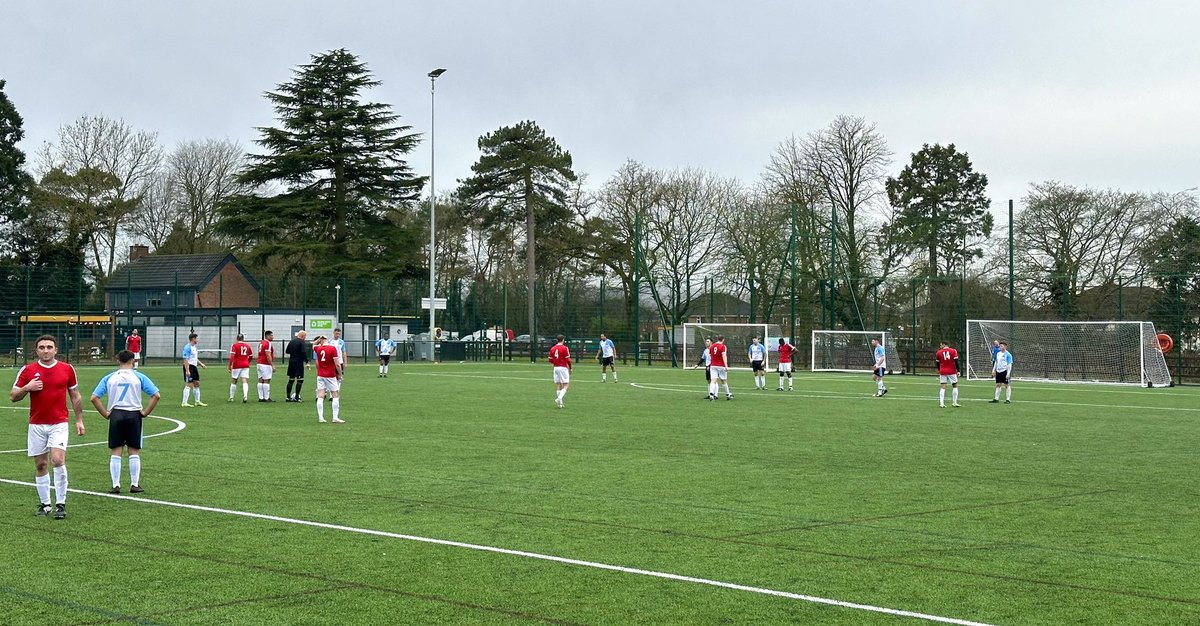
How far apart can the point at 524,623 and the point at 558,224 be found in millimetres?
69677

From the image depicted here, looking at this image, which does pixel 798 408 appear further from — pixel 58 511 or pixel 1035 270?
pixel 1035 270

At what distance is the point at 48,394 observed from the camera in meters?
11.5

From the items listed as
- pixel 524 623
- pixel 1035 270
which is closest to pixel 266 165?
pixel 1035 270

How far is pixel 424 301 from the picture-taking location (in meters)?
59.3

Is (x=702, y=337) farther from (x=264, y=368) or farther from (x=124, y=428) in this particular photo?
(x=124, y=428)

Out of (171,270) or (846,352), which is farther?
(171,270)

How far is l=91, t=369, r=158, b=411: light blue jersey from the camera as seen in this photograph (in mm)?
12523

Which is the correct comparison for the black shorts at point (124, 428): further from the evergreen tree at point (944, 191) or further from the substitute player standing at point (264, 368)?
the evergreen tree at point (944, 191)

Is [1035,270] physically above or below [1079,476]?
above

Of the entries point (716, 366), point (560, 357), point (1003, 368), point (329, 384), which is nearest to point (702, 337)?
point (716, 366)

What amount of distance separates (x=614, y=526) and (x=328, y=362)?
14.2 m

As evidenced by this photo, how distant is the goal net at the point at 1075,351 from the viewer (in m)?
41.9

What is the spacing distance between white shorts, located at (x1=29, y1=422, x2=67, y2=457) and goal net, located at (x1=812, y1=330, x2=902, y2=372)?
43.4m

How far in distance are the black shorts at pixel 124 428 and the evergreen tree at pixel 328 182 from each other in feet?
192
